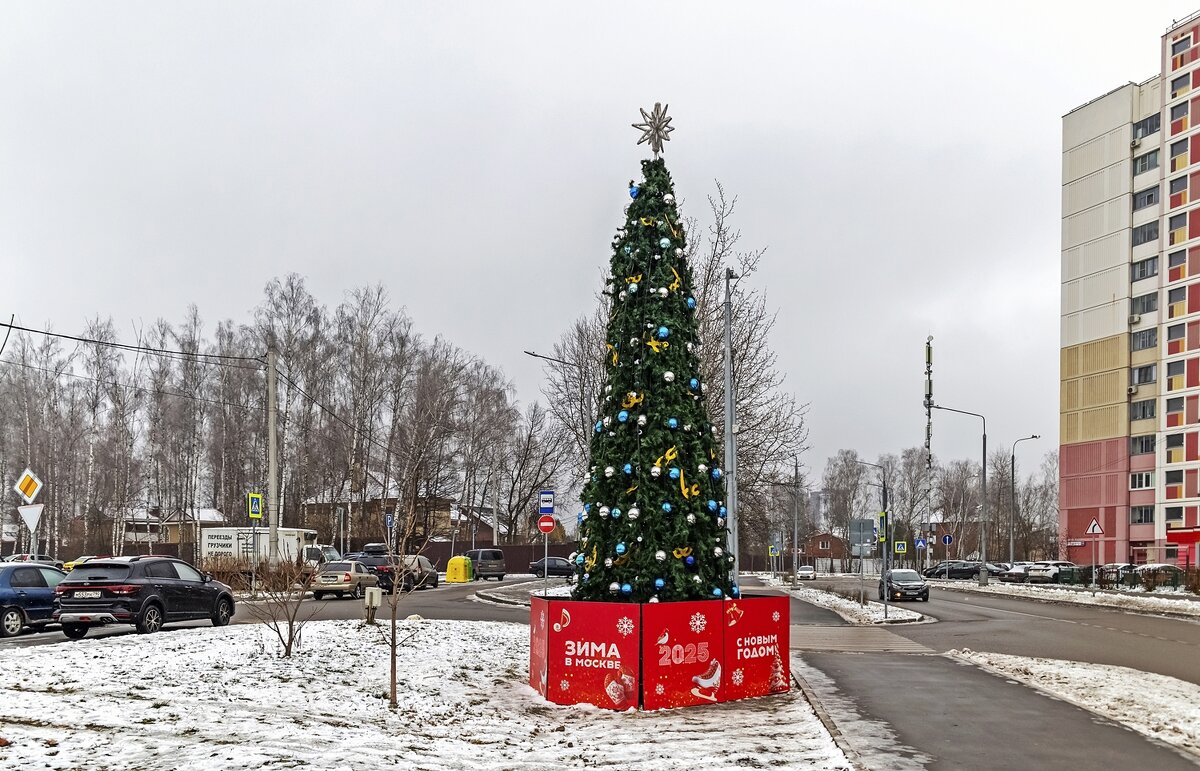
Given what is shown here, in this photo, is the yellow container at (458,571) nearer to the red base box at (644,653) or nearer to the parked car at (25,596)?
the parked car at (25,596)

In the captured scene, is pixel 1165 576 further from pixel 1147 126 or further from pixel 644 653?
pixel 644 653

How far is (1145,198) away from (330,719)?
72.2 m

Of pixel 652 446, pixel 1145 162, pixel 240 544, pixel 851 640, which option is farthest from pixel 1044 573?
pixel 652 446

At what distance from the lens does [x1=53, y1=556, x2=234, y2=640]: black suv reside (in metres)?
18.4

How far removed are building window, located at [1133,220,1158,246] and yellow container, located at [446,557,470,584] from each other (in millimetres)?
50274

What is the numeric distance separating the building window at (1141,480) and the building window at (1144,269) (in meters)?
13.0

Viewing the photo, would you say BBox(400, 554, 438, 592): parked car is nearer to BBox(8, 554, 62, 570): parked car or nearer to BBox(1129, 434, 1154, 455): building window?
BBox(8, 554, 62, 570): parked car

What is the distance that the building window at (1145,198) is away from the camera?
2667 inches

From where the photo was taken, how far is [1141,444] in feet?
225

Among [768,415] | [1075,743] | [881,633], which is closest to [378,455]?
[768,415]

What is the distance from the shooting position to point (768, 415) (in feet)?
96.1

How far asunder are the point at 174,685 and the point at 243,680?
0.73 metres

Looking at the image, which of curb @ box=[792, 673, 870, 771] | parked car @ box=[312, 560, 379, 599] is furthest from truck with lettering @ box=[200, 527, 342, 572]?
curb @ box=[792, 673, 870, 771]

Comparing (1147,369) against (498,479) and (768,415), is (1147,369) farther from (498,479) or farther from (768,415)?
(768,415)
